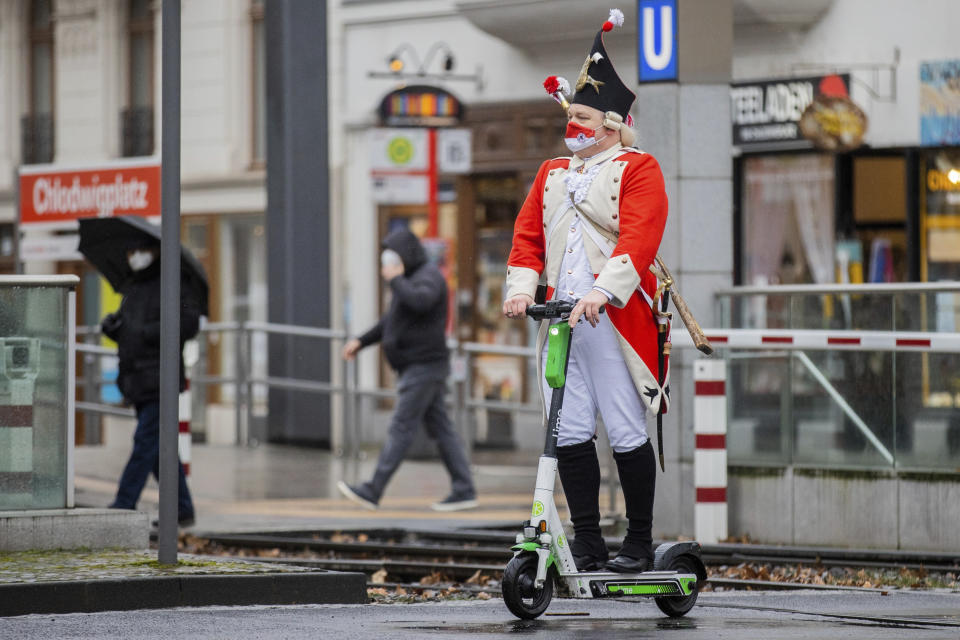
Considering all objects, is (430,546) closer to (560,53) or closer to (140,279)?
(140,279)

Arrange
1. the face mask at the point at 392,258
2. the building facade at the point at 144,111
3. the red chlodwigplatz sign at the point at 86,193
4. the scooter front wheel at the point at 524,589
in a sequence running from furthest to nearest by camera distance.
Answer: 1. the building facade at the point at 144,111
2. the red chlodwigplatz sign at the point at 86,193
3. the face mask at the point at 392,258
4. the scooter front wheel at the point at 524,589

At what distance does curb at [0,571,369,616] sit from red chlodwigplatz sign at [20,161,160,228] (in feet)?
21.9

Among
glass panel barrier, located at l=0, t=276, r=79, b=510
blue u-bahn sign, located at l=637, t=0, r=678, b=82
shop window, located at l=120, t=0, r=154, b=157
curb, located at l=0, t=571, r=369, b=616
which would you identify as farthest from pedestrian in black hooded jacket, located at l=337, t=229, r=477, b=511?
shop window, located at l=120, t=0, r=154, b=157

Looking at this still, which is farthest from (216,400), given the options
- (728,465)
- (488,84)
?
(728,465)

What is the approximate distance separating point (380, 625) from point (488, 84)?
15.9 metres

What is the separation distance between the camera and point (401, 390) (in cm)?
1295

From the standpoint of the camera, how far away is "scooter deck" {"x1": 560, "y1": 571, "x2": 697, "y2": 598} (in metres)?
6.33

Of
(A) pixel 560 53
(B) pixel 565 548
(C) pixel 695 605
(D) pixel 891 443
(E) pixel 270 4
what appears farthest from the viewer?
(A) pixel 560 53

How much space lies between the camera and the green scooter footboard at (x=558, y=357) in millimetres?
6277

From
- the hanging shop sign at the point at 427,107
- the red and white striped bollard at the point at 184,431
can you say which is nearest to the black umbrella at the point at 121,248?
the red and white striped bollard at the point at 184,431

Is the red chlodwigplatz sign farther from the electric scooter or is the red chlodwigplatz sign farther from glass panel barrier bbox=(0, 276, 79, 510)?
the electric scooter

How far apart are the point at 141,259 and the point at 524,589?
545 centimetres

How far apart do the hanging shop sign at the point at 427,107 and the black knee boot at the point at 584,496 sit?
13119mm

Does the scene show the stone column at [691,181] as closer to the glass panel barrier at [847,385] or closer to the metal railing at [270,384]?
the glass panel barrier at [847,385]
